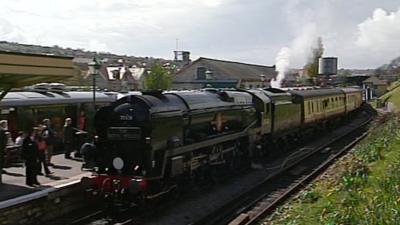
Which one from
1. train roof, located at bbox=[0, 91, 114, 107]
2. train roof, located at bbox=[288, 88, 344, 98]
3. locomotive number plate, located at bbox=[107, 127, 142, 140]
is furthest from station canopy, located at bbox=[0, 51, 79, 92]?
train roof, located at bbox=[288, 88, 344, 98]

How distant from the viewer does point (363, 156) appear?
1844 cm

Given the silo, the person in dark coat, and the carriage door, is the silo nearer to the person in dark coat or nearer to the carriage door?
the carriage door

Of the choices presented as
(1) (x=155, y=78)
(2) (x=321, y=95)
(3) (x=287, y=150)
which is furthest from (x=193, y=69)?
(3) (x=287, y=150)

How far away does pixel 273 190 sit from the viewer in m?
17.5

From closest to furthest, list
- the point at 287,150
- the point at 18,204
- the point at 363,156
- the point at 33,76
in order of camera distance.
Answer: the point at 18,204
the point at 33,76
the point at 363,156
the point at 287,150

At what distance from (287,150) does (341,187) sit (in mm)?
13803

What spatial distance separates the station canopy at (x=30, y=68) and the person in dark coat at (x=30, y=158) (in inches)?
62.4

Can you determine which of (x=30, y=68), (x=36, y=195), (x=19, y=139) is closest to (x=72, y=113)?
(x=19, y=139)

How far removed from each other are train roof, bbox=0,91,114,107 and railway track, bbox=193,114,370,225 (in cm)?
860

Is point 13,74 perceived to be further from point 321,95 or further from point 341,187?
point 321,95

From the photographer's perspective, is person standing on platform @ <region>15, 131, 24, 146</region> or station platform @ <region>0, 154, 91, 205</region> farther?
person standing on platform @ <region>15, 131, 24, 146</region>

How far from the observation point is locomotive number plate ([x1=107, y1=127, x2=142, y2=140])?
13.8 m

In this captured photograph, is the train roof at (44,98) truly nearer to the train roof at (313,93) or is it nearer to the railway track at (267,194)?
the railway track at (267,194)

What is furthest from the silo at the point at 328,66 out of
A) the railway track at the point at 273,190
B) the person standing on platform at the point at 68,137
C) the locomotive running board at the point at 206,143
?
the person standing on platform at the point at 68,137
